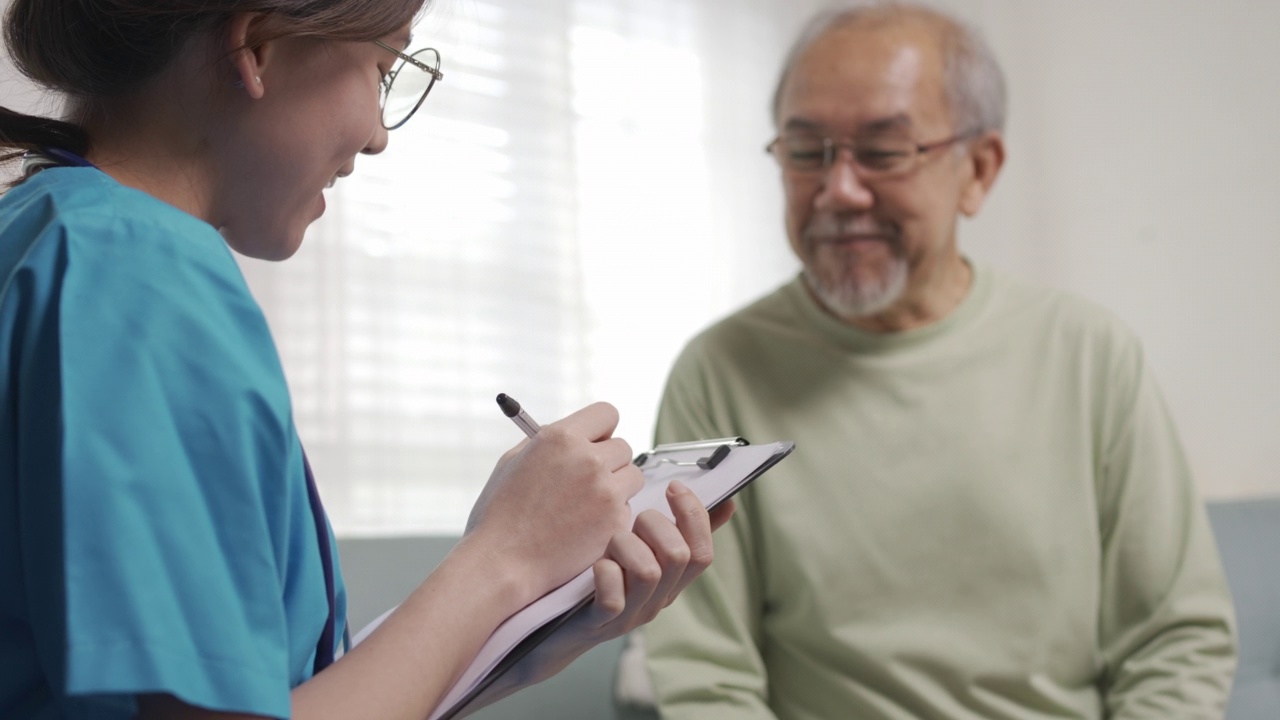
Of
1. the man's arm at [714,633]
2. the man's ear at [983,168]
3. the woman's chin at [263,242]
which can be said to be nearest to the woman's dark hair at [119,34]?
the woman's chin at [263,242]

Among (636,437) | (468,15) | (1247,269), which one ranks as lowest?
(636,437)

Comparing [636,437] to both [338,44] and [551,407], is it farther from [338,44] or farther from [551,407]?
[338,44]

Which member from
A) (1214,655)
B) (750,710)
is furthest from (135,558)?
(1214,655)

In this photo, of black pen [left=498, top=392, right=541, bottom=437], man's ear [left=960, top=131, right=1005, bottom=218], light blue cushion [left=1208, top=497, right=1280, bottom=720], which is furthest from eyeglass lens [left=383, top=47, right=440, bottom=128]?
light blue cushion [left=1208, top=497, right=1280, bottom=720]

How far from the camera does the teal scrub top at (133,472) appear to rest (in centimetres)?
55

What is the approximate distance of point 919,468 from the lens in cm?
155

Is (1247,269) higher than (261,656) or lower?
lower

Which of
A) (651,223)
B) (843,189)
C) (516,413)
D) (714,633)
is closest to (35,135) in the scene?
(516,413)

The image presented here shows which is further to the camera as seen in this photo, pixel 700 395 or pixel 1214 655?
pixel 700 395

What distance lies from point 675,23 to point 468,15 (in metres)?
0.59

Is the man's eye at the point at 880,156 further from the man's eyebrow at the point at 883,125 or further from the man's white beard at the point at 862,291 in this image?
the man's white beard at the point at 862,291

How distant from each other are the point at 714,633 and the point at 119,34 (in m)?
1.01

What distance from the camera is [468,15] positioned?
2514 millimetres

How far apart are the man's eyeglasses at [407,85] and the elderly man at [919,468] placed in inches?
30.5
